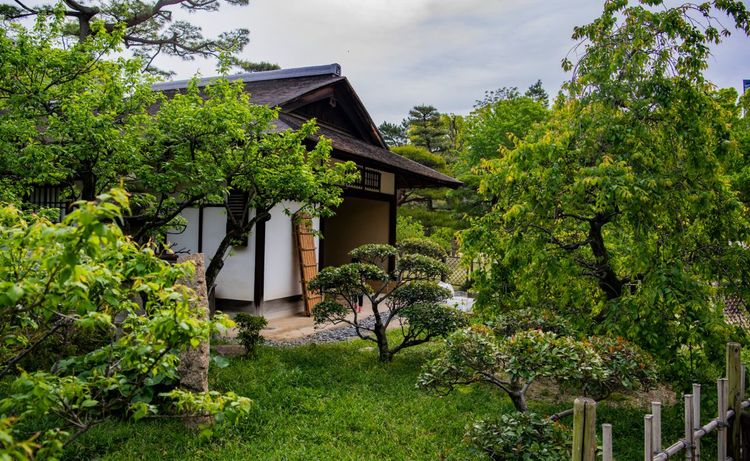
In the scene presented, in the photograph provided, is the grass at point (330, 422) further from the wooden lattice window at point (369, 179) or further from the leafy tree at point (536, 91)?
the leafy tree at point (536, 91)

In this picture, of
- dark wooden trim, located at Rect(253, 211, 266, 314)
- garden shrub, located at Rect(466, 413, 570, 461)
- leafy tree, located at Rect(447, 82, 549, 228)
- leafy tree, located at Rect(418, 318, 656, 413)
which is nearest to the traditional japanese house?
dark wooden trim, located at Rect(253, 211, 266, 314)

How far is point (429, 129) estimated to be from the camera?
25.7 metres

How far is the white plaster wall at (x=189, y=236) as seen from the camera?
8.64m

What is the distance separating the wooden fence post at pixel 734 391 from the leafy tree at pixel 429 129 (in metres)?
23.0

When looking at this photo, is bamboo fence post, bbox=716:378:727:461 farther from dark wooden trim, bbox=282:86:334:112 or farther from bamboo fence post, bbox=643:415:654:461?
dark wooden trim, bbox=282:86:334:112

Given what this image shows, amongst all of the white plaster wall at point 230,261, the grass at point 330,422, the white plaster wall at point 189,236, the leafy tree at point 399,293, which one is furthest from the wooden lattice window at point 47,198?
the leafy tree at point 399,293

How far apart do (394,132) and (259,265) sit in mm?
25355

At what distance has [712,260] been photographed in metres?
4.11

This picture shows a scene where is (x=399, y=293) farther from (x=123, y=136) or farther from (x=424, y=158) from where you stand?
(x=424, y=158)

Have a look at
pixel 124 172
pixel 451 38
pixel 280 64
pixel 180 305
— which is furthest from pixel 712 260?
pixel 280 64

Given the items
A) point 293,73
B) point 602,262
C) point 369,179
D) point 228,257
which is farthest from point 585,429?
point 293,73

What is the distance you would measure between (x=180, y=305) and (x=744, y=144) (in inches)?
396

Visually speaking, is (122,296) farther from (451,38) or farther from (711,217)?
(451,38)

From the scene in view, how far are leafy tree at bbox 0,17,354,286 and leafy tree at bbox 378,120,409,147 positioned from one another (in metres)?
27.3
